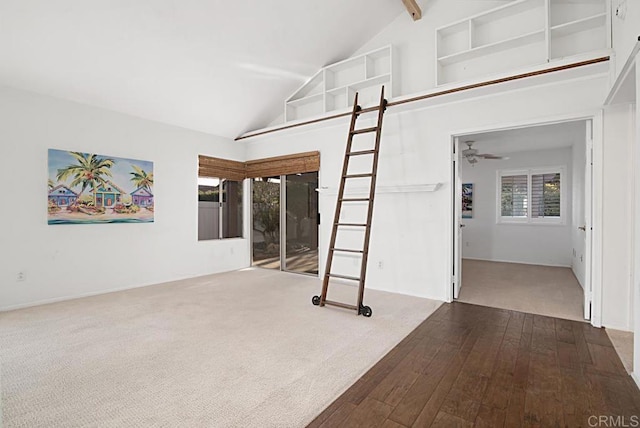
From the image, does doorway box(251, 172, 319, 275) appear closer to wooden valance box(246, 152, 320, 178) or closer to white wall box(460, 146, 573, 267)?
wooden valance box(246, 152, 320, 178)

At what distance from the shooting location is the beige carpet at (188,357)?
1779mm

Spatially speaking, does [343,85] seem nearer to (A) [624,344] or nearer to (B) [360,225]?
(B) [360,225]

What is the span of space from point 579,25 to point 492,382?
3.45 meters

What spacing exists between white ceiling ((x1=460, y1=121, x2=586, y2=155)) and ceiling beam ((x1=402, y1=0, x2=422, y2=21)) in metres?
1.71

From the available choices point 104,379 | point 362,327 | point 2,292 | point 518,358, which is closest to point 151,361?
point 104,379

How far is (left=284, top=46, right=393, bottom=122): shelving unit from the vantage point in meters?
4.44

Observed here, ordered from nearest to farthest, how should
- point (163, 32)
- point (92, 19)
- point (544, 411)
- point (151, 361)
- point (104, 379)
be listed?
point (544, 411), point (104, 379), point (151, 361), point (92, 19), point (163, 32)

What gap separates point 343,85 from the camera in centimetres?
488

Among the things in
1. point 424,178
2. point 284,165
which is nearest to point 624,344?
point 424,178

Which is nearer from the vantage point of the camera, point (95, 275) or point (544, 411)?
point (544, 411)

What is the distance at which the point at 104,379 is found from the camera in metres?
2.11

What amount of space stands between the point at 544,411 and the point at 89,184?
5055 millimetres

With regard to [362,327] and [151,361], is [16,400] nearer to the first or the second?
[151,361]

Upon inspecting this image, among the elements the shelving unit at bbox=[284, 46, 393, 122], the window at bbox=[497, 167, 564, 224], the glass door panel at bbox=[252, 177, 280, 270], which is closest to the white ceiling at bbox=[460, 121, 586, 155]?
the window at bbox=[497, 167, 564, 224]
